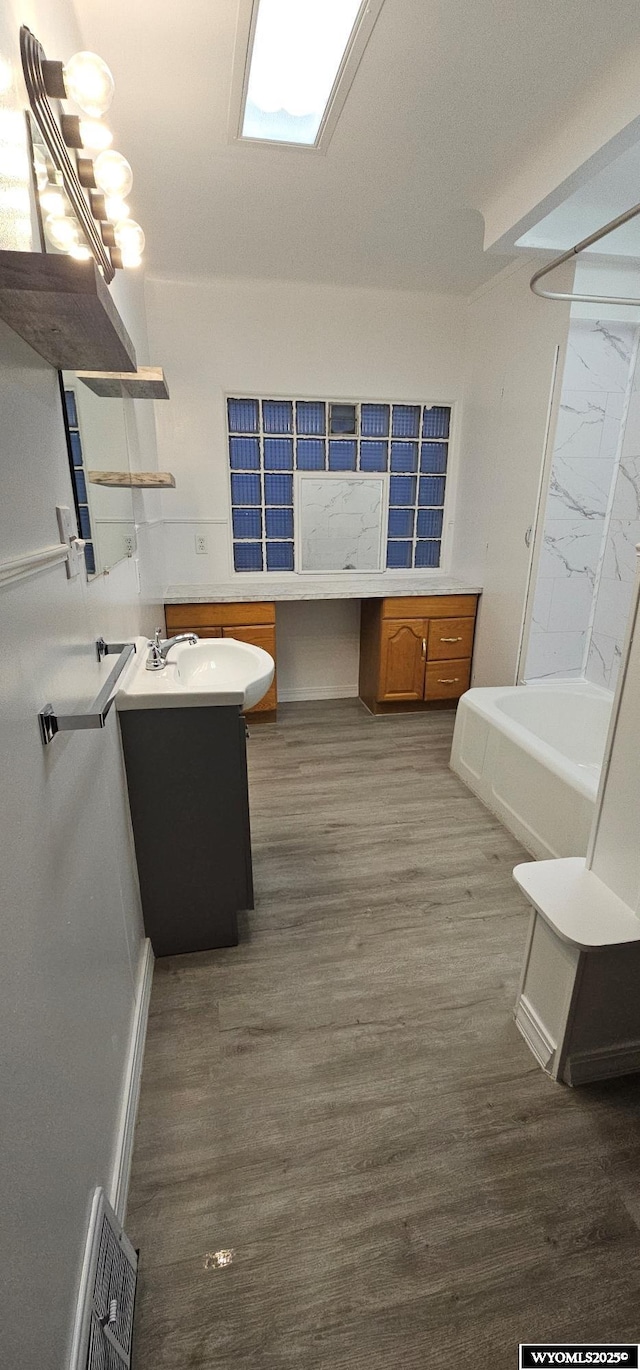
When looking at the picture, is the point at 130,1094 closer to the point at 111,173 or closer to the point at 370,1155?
the point at 370,1155

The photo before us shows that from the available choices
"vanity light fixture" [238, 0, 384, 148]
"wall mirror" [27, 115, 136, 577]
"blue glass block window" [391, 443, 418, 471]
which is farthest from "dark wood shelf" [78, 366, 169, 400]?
"blue glass block window" [391, 443, 418, 471]

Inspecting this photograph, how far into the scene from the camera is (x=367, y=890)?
6.40 ft

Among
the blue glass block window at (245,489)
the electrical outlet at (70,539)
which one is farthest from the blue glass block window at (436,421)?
the electrical outlet at (70,539)

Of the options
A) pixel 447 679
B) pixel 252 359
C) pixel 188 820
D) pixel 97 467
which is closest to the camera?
pixel 97 467

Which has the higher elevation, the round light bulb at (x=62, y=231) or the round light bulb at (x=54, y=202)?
the round light bulb at (x=54, y=202)

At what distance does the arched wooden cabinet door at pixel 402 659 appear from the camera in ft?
A: 11.1

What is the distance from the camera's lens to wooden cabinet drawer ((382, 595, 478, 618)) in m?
3.34

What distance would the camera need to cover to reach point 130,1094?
1.20 meters

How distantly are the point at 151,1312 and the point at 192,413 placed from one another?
3.57 meters

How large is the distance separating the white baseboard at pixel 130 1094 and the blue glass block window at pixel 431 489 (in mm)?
3198

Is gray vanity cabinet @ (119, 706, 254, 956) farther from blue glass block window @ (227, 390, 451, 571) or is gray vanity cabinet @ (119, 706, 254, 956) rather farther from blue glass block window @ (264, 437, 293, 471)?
blue glass block window @ (264, 437, 293, 471)

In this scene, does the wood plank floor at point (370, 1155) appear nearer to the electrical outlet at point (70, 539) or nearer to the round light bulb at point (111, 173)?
the electrical outlet at point (70, 539)

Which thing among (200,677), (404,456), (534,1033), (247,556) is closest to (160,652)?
(200,677)

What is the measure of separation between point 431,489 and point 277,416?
1.13m
